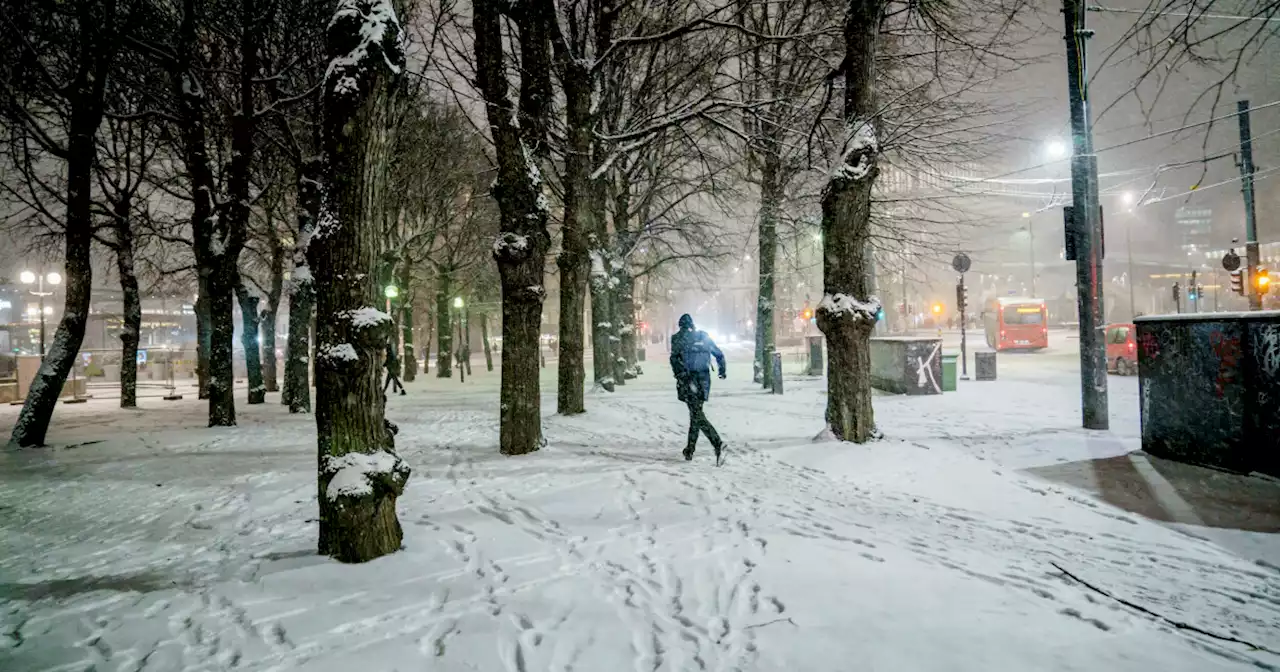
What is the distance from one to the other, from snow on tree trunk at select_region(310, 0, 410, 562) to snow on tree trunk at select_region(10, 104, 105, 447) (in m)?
8.93

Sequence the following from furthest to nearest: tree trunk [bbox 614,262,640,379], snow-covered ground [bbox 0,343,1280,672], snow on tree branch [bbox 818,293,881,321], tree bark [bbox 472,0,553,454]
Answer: tree trunk [bbox 614,262,640,379] < tree bark [bbox 472,0,553,454] < snow on tree branch [bbox 818,293,881,321] < snow-covered ground [bbox 0,343,1280,672]

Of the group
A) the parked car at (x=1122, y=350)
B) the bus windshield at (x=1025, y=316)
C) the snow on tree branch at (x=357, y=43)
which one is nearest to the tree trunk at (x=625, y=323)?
the parked car at (x=1122, y=350)

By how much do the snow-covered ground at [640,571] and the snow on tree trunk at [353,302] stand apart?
409 mm

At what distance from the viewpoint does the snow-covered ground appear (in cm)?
311

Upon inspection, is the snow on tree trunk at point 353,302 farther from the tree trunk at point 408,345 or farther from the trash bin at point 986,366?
the tree trunk at point 408,345

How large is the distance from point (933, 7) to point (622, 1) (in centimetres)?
679

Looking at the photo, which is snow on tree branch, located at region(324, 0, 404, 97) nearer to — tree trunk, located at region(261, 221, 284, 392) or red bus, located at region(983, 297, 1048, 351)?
tree trunk, located at region(261, 221, 284, 392)

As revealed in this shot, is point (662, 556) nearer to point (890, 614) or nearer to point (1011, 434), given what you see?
point (890, 614)

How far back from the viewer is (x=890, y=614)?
343 centimetres

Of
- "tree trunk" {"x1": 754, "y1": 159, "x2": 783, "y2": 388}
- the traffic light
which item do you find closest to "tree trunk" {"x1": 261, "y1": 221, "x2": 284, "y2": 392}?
"tree trunk" {"x1": 754, "y1": 159, "x2": 783, "y2": 388}

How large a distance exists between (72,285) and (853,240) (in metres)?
12.1

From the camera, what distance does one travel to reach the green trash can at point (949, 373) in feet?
48.9

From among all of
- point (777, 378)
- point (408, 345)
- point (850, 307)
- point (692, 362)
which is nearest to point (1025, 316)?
point (777, 378)

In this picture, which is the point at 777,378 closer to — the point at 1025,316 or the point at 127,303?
the point at 127,303
